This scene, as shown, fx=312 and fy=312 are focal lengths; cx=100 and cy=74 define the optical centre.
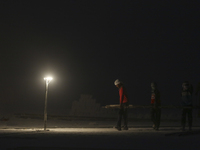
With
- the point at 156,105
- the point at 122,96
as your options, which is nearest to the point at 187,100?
the point at 156,105

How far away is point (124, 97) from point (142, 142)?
4699mm

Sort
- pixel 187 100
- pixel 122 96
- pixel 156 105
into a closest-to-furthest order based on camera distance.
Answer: pixel 187 100 → pixel 122 96 → pixel 156 105

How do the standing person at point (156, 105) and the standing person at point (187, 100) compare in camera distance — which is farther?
the standing person at point (156, 105)

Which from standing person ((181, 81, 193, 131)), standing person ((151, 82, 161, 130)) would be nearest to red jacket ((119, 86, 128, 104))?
standing person ((151, 82, 161, 130))

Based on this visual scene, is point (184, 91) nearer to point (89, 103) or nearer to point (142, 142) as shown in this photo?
point (142, 142)

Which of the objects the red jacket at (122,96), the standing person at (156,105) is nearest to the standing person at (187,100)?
the standing person at (156,105)

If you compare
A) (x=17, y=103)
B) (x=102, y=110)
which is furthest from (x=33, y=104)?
(x=102, y=110)

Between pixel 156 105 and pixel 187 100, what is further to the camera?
pixel 156 105

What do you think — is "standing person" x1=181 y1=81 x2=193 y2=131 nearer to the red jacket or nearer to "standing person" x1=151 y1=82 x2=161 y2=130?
"standing person" x1=151 y1=82 x2=161 y2=130

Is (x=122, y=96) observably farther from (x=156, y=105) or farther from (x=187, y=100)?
(x=187, y=100)

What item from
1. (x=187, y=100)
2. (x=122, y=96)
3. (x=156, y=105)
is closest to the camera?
(x=187, y=100)

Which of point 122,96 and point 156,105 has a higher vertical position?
point 122,96

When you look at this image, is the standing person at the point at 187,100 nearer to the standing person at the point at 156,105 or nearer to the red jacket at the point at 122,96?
the standing person at the point at 156,105

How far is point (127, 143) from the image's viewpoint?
318 inches
